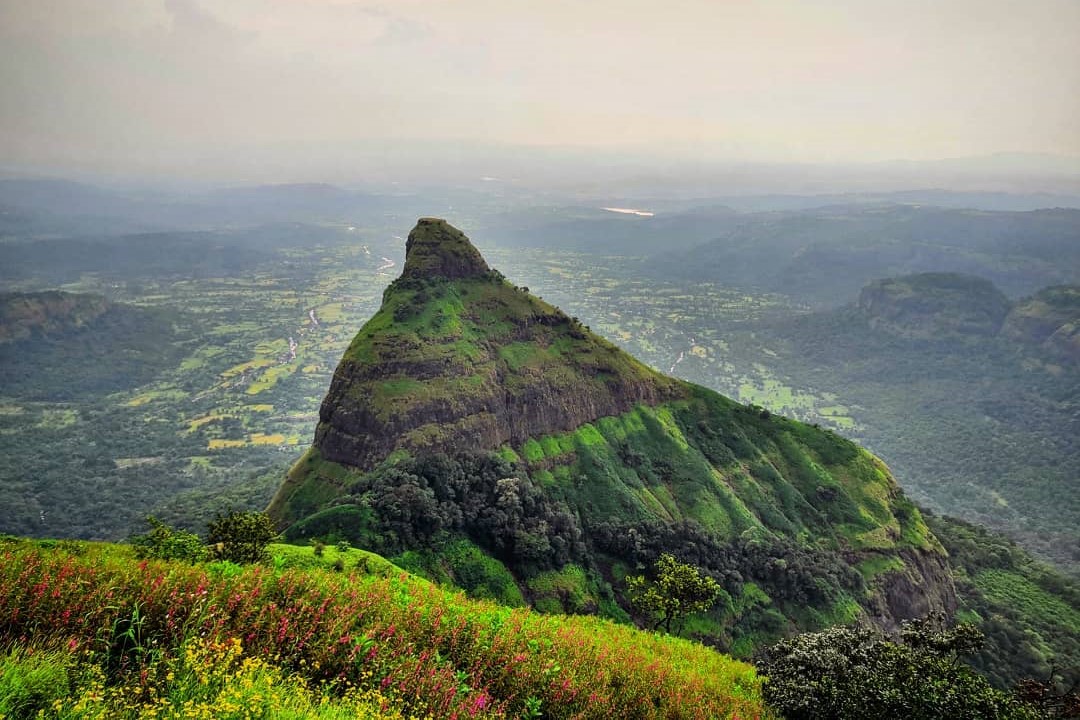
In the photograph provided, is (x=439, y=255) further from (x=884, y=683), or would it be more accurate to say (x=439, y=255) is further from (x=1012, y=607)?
(x=1012, y=607)

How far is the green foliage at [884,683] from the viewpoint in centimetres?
1861

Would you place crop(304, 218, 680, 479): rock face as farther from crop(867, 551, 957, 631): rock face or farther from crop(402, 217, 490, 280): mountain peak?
crop(867, 551, 957, 631): rock face

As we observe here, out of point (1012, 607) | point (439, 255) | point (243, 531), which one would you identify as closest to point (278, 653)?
point (243, 531)

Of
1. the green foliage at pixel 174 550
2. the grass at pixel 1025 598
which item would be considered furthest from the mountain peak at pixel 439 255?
the grass at pixel 1025 598

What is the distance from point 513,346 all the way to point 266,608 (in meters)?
95.0

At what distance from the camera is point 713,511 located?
98.7m

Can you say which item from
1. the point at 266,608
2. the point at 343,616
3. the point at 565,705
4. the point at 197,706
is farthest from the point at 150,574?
the point at 565,705

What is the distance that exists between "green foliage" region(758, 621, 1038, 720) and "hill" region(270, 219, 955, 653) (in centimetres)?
4861

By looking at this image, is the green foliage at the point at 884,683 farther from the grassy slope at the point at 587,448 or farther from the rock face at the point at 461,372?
the rock face at the point at 461,372

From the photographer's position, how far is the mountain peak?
113m

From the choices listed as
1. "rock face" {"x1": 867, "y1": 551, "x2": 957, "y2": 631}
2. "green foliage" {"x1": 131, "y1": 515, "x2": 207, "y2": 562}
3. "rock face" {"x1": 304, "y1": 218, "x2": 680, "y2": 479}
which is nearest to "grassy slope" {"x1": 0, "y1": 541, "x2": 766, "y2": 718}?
"green foliage" {"x1": 131, "y1": 515, "x2": 207, "y2": 562}

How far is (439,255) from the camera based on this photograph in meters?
115

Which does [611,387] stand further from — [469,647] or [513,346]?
[469,647]

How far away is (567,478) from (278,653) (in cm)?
8510
